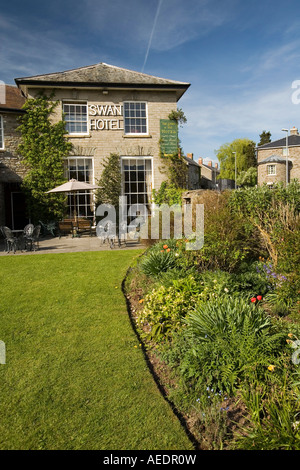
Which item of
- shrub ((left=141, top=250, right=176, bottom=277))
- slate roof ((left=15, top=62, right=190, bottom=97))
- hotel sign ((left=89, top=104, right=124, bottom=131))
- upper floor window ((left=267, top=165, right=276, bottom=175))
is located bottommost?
shrub ((left=141, top=250, right=176, bottom=277))

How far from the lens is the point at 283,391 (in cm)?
277

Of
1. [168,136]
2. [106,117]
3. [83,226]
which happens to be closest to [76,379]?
[83,226]

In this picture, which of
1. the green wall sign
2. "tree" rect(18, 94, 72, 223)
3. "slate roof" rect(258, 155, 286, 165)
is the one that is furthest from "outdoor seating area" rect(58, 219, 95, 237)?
"slate roof" rect(258, 155, 286, 165)

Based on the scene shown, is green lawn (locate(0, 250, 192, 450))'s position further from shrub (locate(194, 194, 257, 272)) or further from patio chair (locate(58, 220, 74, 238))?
patio chair (locate(58, 220, 74, 238))

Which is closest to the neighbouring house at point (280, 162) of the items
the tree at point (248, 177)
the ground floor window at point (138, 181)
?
the tree at point (248, 177)

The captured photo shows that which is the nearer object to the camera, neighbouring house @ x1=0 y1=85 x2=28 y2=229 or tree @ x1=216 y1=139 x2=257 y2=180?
neighbouring house @ x1=0 y1=85 x2=28 y2=229

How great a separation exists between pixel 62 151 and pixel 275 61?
38.3 ft

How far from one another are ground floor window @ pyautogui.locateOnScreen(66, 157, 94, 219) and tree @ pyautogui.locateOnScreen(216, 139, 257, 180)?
48319 mm

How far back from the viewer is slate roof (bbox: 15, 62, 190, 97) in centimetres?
1620

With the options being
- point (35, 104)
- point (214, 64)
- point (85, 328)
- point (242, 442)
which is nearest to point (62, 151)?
point (35, 104)

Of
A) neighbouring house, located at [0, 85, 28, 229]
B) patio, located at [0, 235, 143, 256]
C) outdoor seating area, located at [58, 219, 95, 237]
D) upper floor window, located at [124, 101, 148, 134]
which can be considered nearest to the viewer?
patio, located at [0, 235, 143, 256]

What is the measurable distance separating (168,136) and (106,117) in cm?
338

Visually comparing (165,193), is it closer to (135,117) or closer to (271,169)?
(135,117)

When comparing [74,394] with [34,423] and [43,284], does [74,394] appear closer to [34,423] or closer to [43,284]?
[34,423]
